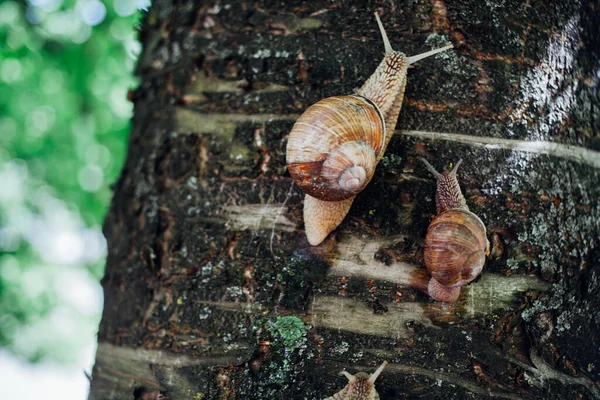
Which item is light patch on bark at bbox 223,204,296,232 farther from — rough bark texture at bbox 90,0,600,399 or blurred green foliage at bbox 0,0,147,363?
blurred green foliage at bbox 0,0,147,363

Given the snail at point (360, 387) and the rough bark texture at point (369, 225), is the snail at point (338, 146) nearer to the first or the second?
the rough bark texture at point (369, 225)

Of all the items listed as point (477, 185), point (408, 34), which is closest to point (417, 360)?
point (477, 185)

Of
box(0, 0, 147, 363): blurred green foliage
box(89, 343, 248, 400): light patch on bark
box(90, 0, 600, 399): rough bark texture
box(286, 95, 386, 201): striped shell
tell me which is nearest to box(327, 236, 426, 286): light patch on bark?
box(90, 0, 600, 399): rough bark texture

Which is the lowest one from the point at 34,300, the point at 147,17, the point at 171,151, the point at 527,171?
the point at 34,300

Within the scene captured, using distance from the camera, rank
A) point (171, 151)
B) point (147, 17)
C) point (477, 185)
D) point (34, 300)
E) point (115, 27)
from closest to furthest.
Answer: point (477, 185) → point (171, 151) → point (147, 17) → point (115, 27) → point (34, 300)

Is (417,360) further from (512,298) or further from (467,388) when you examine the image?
(512,298)

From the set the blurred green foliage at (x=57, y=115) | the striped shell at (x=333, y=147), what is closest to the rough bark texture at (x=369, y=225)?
the striped shell at (x=333, y=147)

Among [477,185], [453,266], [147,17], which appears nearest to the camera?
[453,266]
